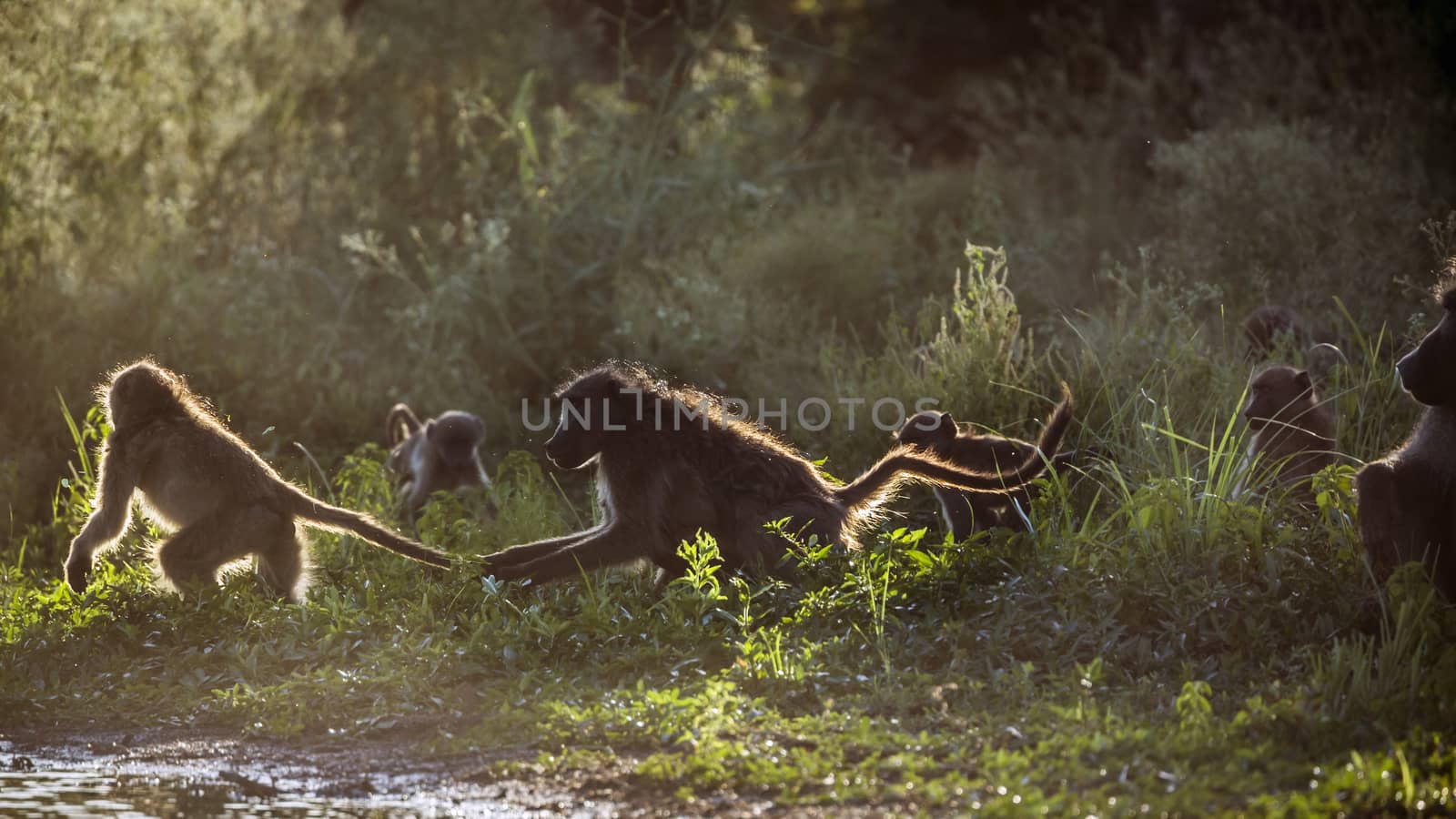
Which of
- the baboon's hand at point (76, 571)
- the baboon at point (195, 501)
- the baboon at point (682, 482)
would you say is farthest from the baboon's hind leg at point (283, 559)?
the baboon at point (682, 482)

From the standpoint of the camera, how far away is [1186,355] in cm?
789

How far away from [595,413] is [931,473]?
1482 mm

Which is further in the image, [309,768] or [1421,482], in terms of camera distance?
[1421,482]

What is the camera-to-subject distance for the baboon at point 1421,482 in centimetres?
528

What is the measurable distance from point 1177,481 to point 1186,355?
1975 mm

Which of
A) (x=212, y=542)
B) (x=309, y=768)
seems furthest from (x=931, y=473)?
(x=212, y=542)

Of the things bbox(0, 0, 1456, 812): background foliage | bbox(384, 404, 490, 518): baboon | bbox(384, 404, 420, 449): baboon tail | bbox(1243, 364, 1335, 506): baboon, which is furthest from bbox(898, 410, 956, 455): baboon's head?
bbox(384, 404, 420, 449): baboon tail

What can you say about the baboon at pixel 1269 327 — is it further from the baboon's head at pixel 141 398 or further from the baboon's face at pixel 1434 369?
the baboon's head at pixel 141 398

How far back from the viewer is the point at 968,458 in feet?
24.9

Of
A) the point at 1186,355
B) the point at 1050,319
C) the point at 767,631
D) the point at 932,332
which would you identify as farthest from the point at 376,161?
the point at 767,631

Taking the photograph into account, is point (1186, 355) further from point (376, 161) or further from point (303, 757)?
point (376, 161)

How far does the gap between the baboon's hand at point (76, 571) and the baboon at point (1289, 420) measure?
5.25 meters

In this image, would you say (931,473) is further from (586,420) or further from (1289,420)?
(1289,420)

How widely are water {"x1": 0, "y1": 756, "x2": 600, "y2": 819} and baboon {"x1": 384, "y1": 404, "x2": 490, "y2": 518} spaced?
176 inches
